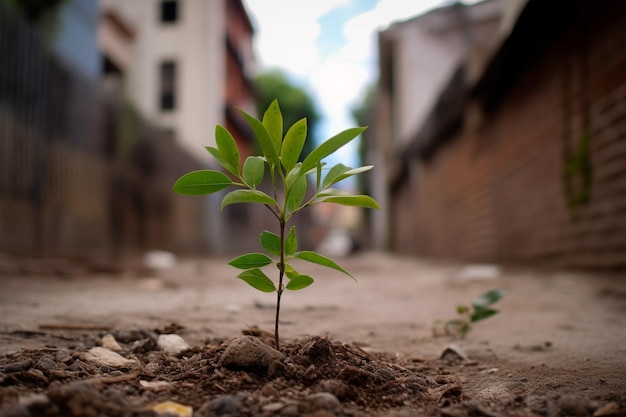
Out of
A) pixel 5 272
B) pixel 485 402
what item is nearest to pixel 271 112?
pixel 485 402

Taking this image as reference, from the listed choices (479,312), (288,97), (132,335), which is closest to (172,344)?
(132,335)

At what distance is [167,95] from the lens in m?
16.3

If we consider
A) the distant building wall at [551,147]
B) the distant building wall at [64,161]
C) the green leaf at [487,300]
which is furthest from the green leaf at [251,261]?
the distant building wall at [64,161]

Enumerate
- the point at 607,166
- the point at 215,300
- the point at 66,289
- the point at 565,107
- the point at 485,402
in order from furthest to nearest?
the point at 565,107
the point at 607,166
the point at 66,289
the point at 215,300
the point at 485,402

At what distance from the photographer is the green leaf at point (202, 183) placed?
1.16 meters

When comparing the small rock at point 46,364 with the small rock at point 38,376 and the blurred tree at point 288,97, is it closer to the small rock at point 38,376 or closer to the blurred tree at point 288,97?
the small rock at point 38,376

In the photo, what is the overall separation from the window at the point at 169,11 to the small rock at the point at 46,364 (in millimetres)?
15853

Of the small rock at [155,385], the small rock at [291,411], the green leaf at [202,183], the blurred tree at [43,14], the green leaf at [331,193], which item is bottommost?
the small rock at [291,411]

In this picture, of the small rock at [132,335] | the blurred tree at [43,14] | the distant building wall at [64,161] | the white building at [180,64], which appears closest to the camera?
the small rock at [132,335]

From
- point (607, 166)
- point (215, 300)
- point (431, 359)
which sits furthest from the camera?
point (607, 166)

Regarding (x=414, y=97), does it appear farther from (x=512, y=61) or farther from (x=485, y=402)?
(x=485, y=402)

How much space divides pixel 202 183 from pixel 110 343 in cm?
68

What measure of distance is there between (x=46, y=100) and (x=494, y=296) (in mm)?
5216

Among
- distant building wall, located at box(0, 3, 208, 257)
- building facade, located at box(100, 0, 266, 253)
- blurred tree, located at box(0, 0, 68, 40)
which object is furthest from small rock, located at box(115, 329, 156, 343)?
building facade, located at box(100, 0, 266, 253)
